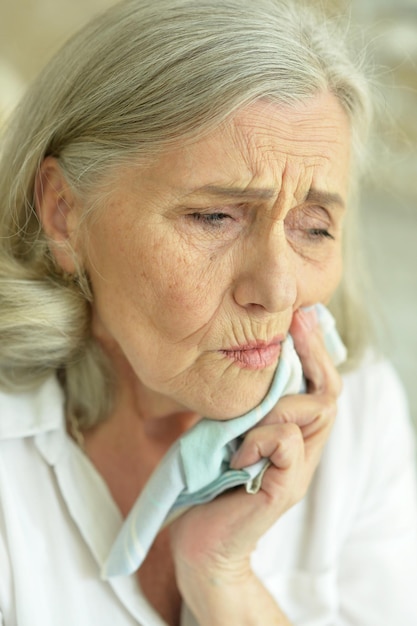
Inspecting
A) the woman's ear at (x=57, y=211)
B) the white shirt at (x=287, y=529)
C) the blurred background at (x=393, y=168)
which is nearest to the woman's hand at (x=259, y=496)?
the white shirt at (x=287, y=529)

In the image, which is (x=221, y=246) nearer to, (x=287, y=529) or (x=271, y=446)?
(x=271, y=446)

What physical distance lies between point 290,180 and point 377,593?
0.89m

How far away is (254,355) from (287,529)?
499 millimetres

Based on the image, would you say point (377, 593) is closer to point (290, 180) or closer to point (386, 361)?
point (386, 361)

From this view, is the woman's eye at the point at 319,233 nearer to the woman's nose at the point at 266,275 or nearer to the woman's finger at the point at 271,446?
the woman's nose at the point at 266,275

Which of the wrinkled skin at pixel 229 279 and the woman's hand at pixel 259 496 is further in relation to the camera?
the woman's hand at pixel 259 496

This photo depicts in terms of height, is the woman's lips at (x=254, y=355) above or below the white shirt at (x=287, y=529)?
above

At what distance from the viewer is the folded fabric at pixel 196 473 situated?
4.32 feet

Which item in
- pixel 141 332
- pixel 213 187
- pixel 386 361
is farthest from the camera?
pixel 386 361

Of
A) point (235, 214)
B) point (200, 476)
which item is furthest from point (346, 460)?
point (235, 214)

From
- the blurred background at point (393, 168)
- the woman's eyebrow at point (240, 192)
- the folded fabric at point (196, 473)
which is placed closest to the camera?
the woman's eyebrow at point (240, 192)

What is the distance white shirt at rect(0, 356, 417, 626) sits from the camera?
136 cm

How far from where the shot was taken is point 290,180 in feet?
3.96

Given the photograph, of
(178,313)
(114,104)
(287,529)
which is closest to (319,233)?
(178,313)
